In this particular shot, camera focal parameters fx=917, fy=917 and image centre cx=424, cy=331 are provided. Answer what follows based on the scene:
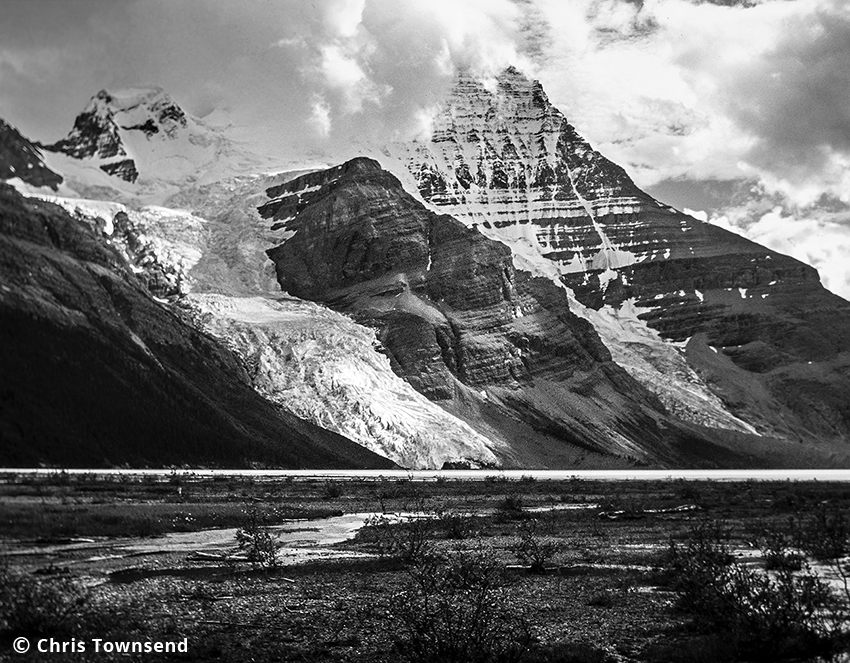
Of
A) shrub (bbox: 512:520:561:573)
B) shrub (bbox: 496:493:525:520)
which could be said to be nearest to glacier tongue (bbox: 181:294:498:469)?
shrub (bbox: 496:493:525:520)

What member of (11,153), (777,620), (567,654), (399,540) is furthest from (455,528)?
(777,620)

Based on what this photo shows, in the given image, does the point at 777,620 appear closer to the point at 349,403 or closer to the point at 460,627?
the point at 460,627

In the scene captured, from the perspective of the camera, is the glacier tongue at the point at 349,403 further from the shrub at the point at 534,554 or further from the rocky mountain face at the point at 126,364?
the shrub at the point at 534,554

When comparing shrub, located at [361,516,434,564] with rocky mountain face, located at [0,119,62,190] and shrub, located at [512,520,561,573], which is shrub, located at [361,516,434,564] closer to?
shrub, located at [512,520,561,573]

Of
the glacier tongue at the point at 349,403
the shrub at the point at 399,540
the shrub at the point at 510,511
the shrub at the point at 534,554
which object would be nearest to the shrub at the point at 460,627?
the shrub at the point at 534,554

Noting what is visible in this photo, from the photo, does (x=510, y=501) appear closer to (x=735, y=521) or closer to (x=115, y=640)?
(x=735, y=521)
